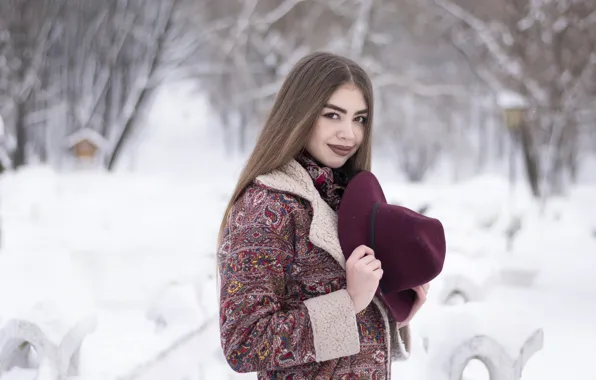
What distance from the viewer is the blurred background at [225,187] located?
12.0 feet

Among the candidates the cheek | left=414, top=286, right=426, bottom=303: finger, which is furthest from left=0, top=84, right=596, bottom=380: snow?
the cheek

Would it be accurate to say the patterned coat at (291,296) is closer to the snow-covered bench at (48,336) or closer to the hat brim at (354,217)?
the hat brim at (354,217)

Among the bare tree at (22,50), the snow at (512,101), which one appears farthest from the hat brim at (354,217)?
the bare tree at (22,50)

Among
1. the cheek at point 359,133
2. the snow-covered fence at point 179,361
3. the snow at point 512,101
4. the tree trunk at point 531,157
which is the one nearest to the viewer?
the cheek at point 359,133

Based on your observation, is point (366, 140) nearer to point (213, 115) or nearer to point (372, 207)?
point (372, 207)

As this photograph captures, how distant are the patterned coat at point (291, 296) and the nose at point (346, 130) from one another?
157 mm

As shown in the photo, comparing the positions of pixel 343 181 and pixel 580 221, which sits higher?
pixel 580 221

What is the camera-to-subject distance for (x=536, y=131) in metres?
17.8

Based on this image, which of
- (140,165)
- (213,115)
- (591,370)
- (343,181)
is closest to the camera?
(343,181)

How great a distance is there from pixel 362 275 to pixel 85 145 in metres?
17.1

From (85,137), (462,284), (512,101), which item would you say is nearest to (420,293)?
(462,284)

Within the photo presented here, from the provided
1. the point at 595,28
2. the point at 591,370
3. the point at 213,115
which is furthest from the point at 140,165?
the point at 591,370

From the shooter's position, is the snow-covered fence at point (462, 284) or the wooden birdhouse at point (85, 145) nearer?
the snow-covered fence at point (462, 284)

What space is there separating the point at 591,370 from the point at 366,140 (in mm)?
3632
